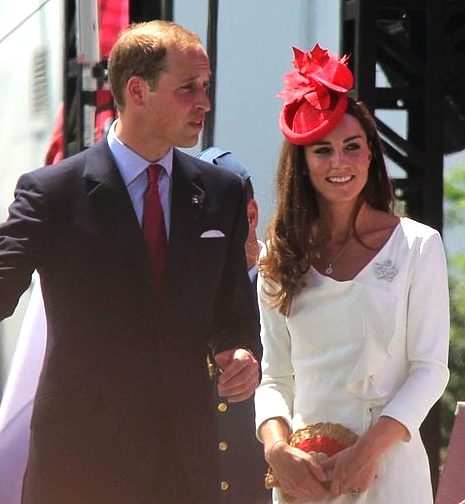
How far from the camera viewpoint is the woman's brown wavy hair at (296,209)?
3715mm

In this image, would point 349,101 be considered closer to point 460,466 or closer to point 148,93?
point 148,93

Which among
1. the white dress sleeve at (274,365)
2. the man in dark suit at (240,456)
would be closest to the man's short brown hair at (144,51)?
the white dress sleeve at (274,365)

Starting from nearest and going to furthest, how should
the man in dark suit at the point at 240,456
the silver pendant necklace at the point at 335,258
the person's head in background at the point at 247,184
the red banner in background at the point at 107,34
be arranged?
the silver pendant necklace at the point at 335,258 → the man in dark suit at the point at 240,456 → the person's head in background at the point at 247,184 → the red banner in background at the point at 107,34

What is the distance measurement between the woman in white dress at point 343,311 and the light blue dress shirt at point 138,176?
322 mm

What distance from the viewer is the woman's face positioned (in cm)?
369

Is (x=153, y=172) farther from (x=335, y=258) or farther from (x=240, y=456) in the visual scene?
(x=240, y=456)

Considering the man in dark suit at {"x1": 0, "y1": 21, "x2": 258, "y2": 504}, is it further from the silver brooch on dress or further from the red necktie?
the silver brooch on dress

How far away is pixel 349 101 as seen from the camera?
148 inches

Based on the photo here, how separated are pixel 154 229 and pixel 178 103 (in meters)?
0.30

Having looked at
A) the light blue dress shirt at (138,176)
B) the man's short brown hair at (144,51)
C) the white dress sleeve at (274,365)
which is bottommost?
the white dress sleeve at (274,365)

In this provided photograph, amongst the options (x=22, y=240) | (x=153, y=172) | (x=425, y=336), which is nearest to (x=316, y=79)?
(x=153, y=172)

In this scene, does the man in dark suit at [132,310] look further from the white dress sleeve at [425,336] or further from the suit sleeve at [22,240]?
the white dress sleeve at [425,336]

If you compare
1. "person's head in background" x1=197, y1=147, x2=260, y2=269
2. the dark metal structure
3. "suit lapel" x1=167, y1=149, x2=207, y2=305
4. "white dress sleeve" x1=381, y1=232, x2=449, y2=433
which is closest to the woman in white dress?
"white dress sleeve" x1=381, y1=232, x2=449, y2=433

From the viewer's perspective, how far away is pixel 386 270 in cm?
357
